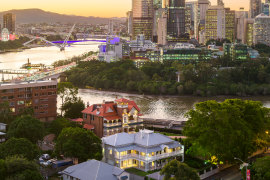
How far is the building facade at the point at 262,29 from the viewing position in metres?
54.7

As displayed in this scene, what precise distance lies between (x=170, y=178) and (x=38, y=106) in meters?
7.71

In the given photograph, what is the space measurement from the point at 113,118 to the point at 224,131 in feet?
12.6

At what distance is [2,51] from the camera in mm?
56969

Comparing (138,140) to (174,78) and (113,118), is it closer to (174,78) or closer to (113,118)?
(113,118)

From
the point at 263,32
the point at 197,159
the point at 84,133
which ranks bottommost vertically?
the point at 197,159

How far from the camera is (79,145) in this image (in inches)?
459

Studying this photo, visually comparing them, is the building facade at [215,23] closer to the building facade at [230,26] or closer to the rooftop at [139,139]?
the building facade at [230,26]

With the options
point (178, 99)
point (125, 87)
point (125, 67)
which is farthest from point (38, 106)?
point (125, 67)

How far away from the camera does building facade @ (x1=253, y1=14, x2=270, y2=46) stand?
54.7 metres

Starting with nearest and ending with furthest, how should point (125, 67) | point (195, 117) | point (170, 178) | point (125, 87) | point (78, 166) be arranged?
point (170, 178), point (78, 166), point (195, 117), point (125, 87), point (125, 67)

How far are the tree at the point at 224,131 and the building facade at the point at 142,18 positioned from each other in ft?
170

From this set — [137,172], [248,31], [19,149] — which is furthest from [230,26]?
[19,149]

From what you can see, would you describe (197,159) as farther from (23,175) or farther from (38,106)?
(38,106)

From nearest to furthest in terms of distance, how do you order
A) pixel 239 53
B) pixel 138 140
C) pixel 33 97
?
pixel 138 140 → pixel 33 97 → pixel 239 53
